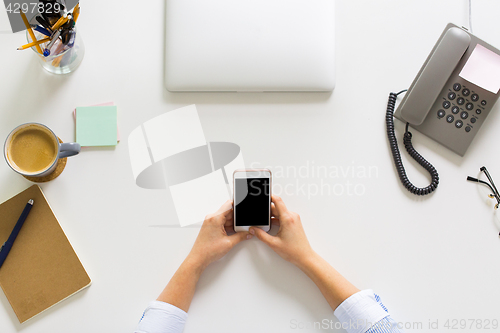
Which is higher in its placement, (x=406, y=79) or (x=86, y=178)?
(x=406, y=79)

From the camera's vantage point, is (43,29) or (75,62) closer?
(43,29)

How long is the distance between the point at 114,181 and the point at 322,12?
27.8 inches

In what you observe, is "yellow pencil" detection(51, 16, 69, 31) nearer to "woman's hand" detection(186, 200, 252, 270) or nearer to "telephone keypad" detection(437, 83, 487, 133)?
"woman's hand" detection(186, 200, 252, 270)

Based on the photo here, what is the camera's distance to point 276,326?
0.85m

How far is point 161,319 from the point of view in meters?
0.81

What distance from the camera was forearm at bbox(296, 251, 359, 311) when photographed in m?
0.83

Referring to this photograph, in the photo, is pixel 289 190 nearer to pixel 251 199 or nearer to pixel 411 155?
pixel 251 199

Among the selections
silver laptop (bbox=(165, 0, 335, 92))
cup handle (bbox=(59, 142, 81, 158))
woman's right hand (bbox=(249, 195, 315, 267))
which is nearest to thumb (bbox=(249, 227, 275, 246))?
woman's right hand (bbox=(249, 195, 315, 267))

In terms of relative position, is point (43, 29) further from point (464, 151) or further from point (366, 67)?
point (464, 151)

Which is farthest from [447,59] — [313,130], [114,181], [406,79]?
[114,181]

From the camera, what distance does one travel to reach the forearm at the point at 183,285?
0.83 m

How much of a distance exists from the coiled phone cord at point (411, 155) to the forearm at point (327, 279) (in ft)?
1.00

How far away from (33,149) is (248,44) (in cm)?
60

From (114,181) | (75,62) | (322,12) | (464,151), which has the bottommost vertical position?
(114,181)
